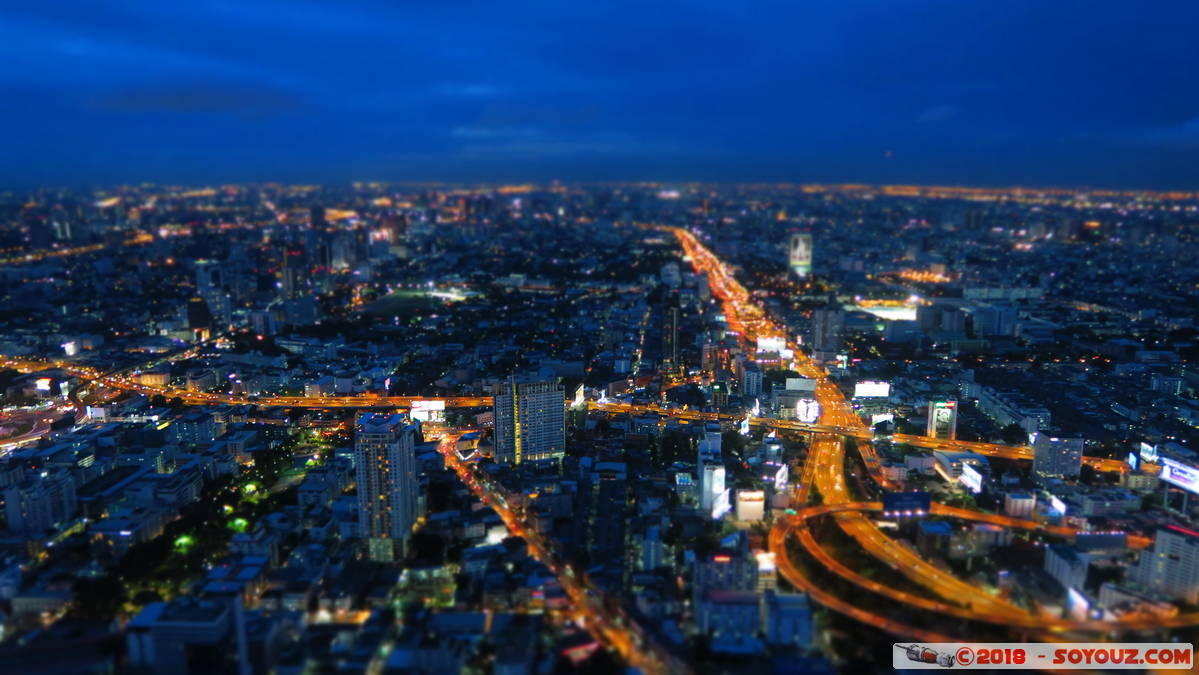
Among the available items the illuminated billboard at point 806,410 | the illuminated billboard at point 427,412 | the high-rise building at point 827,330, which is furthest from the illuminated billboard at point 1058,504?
the illuminated billboard at point 427,412

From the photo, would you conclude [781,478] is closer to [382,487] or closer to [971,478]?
[971,478]

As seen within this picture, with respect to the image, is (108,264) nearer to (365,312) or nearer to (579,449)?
(365,312)

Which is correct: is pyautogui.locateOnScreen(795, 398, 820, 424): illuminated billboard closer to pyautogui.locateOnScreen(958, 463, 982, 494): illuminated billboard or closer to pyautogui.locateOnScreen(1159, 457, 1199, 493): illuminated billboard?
pyautogui.locateOnScreen(958, 463, 982, 494): illuminated billboard

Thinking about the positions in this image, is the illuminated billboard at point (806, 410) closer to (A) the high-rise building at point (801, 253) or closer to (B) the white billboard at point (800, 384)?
(B) the white billboard at point (800, 384)

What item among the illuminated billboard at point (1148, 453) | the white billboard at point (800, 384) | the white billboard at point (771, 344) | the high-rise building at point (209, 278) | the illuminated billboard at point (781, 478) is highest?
the high-rise building at point (209, 278)

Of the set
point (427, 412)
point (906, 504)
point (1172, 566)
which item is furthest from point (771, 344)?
point (1172, 566)
